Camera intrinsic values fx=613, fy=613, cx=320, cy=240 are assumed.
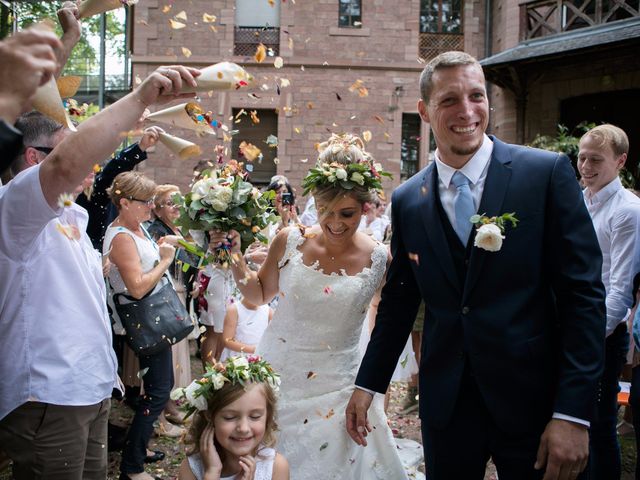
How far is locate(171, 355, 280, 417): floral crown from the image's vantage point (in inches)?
118

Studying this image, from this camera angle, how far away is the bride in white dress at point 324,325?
3.66 meters

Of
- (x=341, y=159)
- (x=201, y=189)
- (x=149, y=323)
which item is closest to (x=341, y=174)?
(x=341, y=159)

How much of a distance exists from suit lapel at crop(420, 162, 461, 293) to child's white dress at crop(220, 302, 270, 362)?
10.3 ft

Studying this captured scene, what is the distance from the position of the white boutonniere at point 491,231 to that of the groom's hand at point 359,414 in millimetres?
1037

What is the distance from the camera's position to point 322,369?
381 cm

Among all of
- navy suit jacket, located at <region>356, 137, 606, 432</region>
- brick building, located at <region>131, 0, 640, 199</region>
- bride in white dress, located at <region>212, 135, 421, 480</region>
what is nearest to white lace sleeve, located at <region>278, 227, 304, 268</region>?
bride in white dress, located at <region>212, 135, 421, 480</region>

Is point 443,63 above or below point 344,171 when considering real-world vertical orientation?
above

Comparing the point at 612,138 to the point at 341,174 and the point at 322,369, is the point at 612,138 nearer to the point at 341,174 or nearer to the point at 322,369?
the point at 341,174

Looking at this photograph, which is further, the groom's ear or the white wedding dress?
the white wedding dress

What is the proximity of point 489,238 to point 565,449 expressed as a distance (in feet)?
2.75

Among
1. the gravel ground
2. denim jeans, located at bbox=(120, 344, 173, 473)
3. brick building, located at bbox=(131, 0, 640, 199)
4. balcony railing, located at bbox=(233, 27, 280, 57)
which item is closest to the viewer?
denim jeans, located at bbox=(120, 344, 173, 473)

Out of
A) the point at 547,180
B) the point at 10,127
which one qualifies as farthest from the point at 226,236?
the point at 10,127

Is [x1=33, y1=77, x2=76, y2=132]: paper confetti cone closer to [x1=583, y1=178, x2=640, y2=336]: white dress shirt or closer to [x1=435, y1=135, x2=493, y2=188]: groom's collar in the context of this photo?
[x1=435, y1=135, x2=493, y2=188]: groom's collar

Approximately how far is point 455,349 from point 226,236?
1.65m
